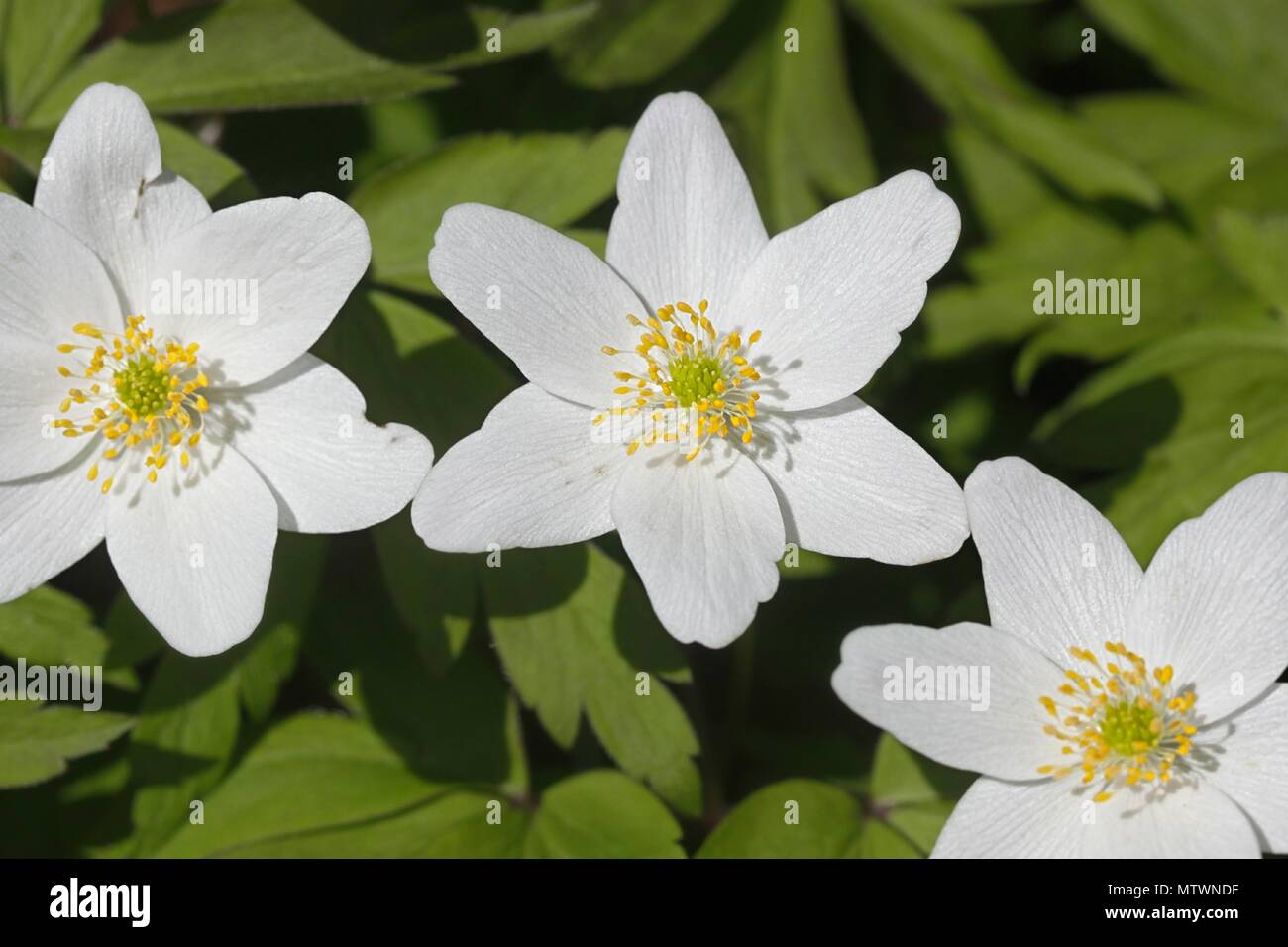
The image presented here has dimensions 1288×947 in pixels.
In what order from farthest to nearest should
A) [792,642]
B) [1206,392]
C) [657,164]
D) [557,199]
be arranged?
1. [792,642]
2. [1206,392]
3. [557,199]
4. [657,164]

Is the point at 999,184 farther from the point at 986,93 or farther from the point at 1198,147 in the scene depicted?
the point at 1198,147

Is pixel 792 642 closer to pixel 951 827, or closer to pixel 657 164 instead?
pixel 951 827

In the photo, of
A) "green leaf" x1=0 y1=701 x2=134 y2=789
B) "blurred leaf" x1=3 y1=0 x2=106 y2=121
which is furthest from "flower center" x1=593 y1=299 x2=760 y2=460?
"blurred leaf" x1=3 y1=0 x2=106 y2=121

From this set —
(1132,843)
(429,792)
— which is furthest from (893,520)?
(429,792)

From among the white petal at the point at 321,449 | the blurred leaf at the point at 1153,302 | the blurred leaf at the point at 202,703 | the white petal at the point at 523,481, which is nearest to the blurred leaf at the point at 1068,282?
the blurred leaf at the point at 1153,302

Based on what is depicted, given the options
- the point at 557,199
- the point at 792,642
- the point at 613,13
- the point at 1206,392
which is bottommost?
the point at 792,642

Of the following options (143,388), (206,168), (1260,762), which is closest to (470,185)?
(206,168)

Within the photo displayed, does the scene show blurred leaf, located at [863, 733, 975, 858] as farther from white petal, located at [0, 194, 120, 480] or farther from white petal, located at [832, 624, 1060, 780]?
white petal, located at [0, 194, 120, 480]
